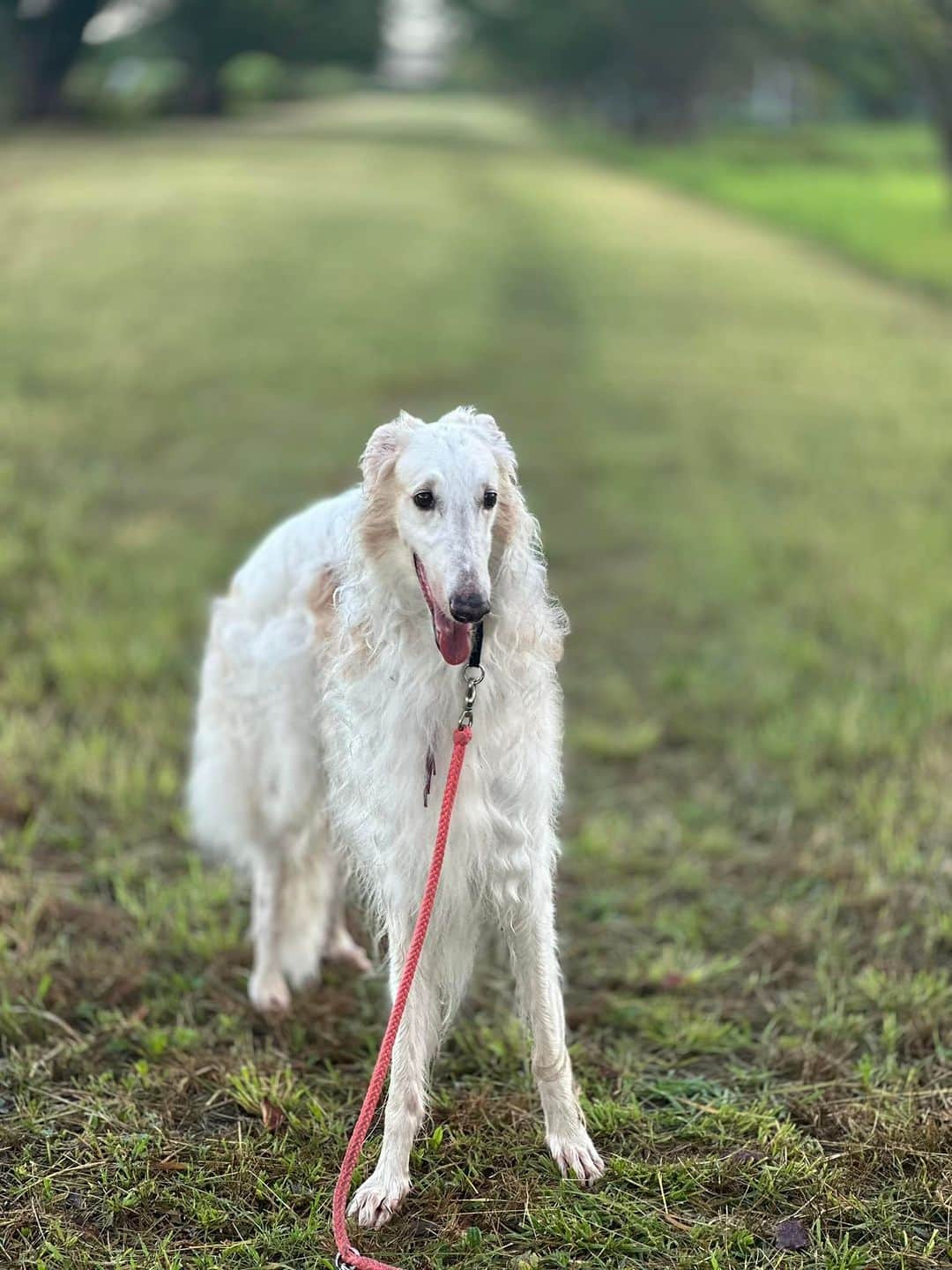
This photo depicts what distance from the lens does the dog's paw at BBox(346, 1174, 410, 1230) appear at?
9.27 ft

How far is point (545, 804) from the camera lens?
117 inches

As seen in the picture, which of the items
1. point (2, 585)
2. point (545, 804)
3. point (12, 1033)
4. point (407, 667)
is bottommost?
point (2, 585)

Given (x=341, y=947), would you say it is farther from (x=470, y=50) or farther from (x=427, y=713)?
(x=470, y=50)

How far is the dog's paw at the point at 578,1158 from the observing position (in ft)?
9.70

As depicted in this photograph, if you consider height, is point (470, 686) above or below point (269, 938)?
above

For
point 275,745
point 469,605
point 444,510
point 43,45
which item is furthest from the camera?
point 43,45

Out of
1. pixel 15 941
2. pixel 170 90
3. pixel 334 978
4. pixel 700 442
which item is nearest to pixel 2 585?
pixel 15 941

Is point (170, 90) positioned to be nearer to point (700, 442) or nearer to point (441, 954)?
point (700, 442)

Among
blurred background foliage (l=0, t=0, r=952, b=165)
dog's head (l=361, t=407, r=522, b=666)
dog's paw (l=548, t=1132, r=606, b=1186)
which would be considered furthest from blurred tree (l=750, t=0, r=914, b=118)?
dog's paw (l=548, t=1132, r=606, b=1186)

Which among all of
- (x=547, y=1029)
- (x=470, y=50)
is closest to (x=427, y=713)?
(x=547, y=1029)

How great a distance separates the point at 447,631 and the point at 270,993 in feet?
5.00

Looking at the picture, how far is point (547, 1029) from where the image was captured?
2.98 m

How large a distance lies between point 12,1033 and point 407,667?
156cm

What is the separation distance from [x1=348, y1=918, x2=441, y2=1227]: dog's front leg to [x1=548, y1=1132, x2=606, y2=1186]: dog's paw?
312 millimetres
